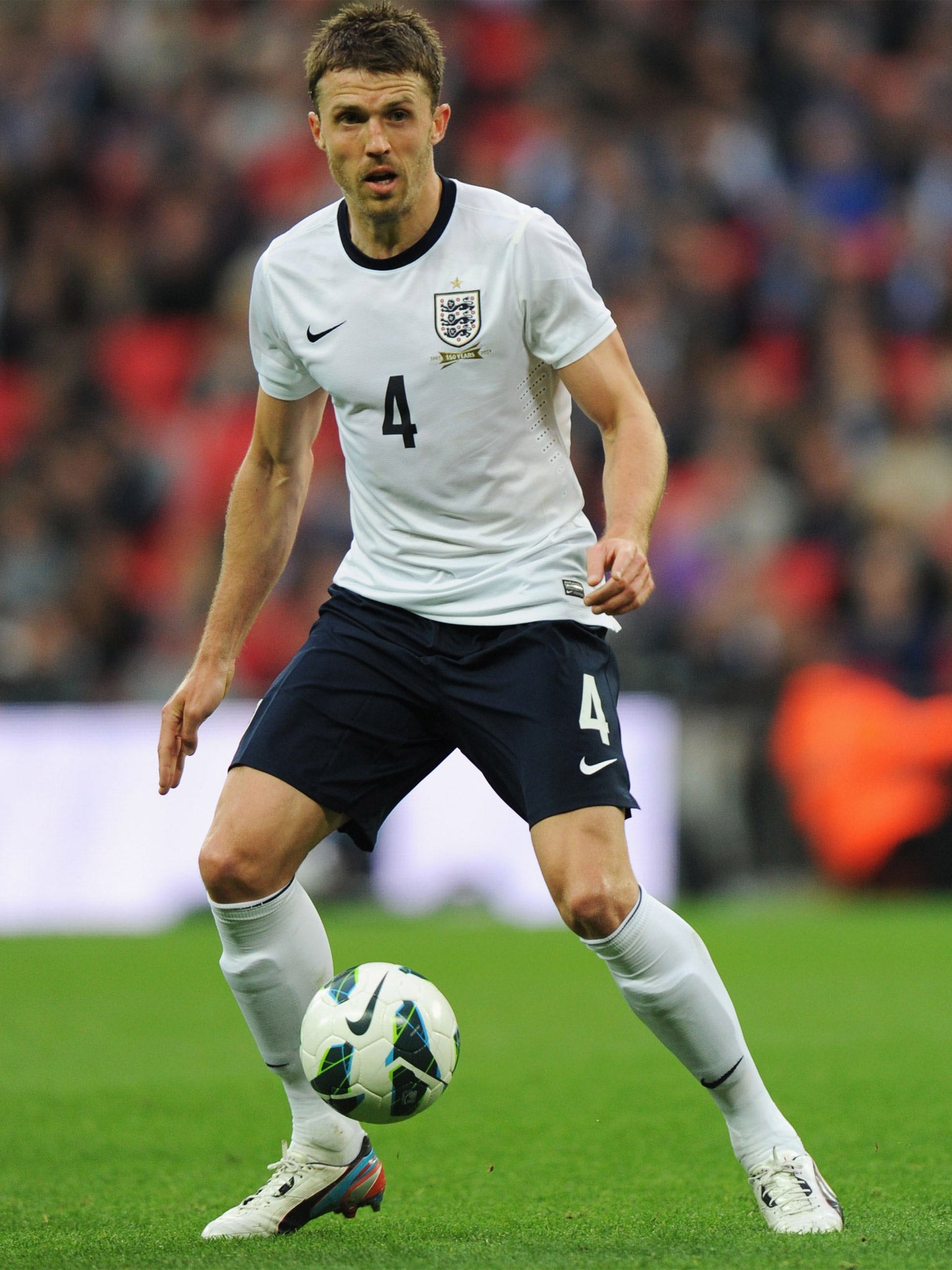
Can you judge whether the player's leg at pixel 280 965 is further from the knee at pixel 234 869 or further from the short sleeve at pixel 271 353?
the short sleeve at pixel 271 353

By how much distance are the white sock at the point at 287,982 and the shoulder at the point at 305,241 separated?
1.26m

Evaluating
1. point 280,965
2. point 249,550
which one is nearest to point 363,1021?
point 280,965

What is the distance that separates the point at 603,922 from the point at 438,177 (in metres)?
1.53

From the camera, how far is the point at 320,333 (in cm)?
380

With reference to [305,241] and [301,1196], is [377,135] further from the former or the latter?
[301,1196]

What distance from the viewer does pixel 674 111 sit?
43.8 ft

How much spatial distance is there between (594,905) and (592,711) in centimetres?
39

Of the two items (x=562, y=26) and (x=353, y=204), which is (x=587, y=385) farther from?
(x=562, y=26)

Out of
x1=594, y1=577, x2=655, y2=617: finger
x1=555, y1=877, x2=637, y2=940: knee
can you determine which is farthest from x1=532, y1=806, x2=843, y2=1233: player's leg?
x1=594, y1=577, x2=655, y2=617: finger

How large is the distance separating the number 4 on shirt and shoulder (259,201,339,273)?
1.12 feet

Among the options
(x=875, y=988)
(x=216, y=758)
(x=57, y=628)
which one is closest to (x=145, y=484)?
(x=57, y=628)

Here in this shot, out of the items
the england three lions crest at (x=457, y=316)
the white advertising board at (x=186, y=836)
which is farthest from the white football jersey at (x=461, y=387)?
the white advertising board at (x=186, y=836)

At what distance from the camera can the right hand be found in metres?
3.93

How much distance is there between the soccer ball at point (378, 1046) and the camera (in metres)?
3.42
